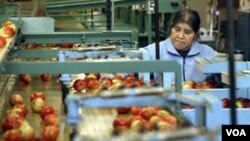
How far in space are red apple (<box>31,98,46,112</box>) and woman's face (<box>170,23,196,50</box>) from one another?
154 centimetres

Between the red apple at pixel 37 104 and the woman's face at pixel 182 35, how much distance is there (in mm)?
1541

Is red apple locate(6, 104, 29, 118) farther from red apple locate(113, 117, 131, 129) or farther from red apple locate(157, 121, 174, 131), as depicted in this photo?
red apple locate(157, 121, 174, 131)

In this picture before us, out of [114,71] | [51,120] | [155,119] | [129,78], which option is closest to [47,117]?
[51,120]

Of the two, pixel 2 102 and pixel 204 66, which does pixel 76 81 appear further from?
pixel 204 66

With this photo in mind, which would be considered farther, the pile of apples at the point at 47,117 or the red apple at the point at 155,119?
the pile of apples at the point at 47,117

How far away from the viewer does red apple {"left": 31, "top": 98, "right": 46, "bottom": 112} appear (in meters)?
2.60

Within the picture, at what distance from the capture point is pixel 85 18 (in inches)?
319

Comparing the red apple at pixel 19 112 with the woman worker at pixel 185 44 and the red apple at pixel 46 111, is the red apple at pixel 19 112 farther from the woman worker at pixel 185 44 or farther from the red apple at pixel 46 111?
the woman worker at pixel 185 44

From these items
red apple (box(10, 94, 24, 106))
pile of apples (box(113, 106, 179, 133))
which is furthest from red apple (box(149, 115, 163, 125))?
red apple (box(10, 94, 24, 106))

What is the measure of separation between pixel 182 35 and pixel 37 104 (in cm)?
160

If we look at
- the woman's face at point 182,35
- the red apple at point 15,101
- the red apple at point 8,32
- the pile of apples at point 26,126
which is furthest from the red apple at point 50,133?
the woman's face at point 182,35

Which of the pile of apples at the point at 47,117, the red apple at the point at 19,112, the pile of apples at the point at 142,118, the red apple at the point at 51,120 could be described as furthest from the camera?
the red apple at the point at 19,112

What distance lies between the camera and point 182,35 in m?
3.86

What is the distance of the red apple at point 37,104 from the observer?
Result: 8.54ft
